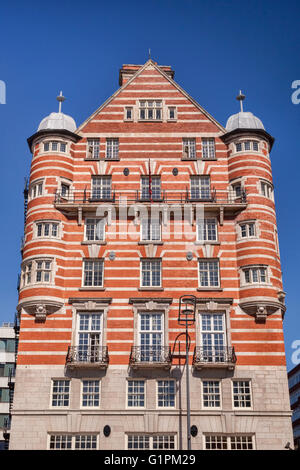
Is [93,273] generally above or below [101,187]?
below

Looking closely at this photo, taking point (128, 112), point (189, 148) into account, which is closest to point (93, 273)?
point (189, 148)

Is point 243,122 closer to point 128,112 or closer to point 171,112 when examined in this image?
point 171,112

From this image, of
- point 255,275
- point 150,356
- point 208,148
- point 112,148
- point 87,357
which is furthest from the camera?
point 208,148

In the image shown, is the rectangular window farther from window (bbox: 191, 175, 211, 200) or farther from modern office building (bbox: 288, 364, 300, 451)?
modern office building (bbox: 288, 364, 300, 451)

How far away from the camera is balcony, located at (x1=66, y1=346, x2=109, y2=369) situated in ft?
122

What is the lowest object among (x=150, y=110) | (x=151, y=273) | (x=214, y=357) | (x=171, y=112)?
(x=214, y=357)

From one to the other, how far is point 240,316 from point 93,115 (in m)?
18.6

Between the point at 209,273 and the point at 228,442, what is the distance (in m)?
10.9

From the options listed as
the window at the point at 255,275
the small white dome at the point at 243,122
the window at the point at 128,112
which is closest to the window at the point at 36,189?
the window at the point at 128,112

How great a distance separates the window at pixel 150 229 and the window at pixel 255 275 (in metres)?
6.55

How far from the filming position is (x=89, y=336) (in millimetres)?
38750

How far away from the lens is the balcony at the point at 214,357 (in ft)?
123

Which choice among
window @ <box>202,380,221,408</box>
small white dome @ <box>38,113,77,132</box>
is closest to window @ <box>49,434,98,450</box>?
window @ <box>202,380,221,408</box>

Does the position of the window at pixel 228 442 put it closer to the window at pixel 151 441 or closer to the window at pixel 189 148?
the window at pixel 151 441
